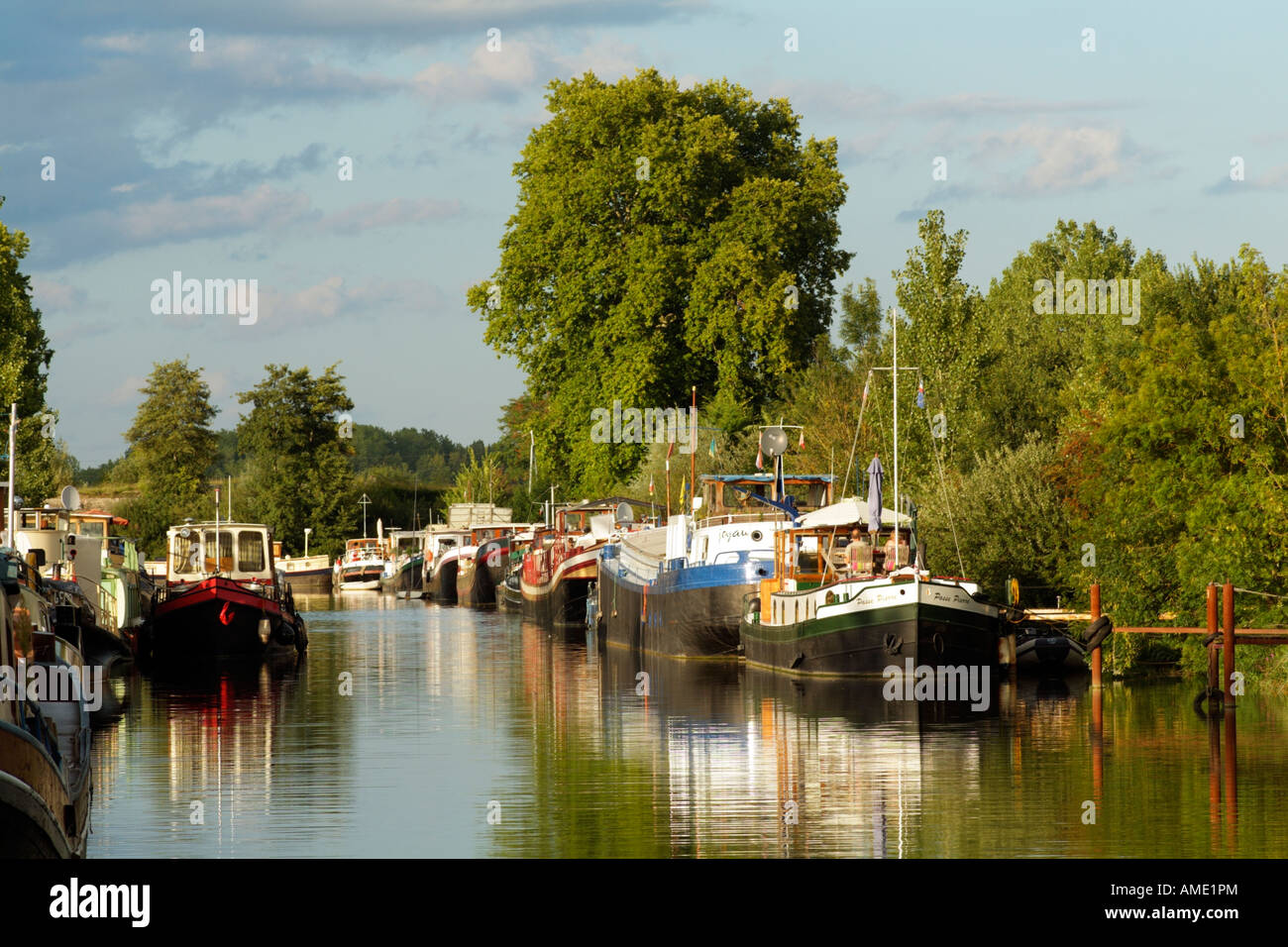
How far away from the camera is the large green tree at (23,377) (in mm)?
59812

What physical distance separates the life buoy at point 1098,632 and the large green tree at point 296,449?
297 ft

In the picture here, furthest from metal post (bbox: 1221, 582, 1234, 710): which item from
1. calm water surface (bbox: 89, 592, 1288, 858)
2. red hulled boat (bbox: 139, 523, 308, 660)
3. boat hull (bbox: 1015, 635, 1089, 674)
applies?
red hulled boat (bbox: 139, 523, 308, 660)

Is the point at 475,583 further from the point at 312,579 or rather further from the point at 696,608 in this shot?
the point at 696,608

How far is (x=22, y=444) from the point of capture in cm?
6225

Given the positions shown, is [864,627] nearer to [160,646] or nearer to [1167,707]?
[1167,707]

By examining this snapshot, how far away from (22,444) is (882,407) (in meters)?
29.6

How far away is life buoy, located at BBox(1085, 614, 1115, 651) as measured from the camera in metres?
34.1

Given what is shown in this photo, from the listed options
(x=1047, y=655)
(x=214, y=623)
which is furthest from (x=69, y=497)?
(x=1047, y=655)

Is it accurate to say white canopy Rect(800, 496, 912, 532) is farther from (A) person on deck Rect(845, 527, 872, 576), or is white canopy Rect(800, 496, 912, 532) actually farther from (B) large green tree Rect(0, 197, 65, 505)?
(B) large green tree Rect(0, 197, 65, 505)

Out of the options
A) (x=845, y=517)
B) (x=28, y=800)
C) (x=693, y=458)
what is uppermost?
(x=693, y=458)

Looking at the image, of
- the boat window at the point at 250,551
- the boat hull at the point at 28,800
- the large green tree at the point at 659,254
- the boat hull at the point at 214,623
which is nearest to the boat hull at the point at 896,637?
the boat hull at the point at 214,623

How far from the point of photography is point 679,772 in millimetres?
24484

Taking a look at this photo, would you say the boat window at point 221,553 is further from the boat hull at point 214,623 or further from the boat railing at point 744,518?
the boat railing at point 744,518

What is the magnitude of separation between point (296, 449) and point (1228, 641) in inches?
3872
